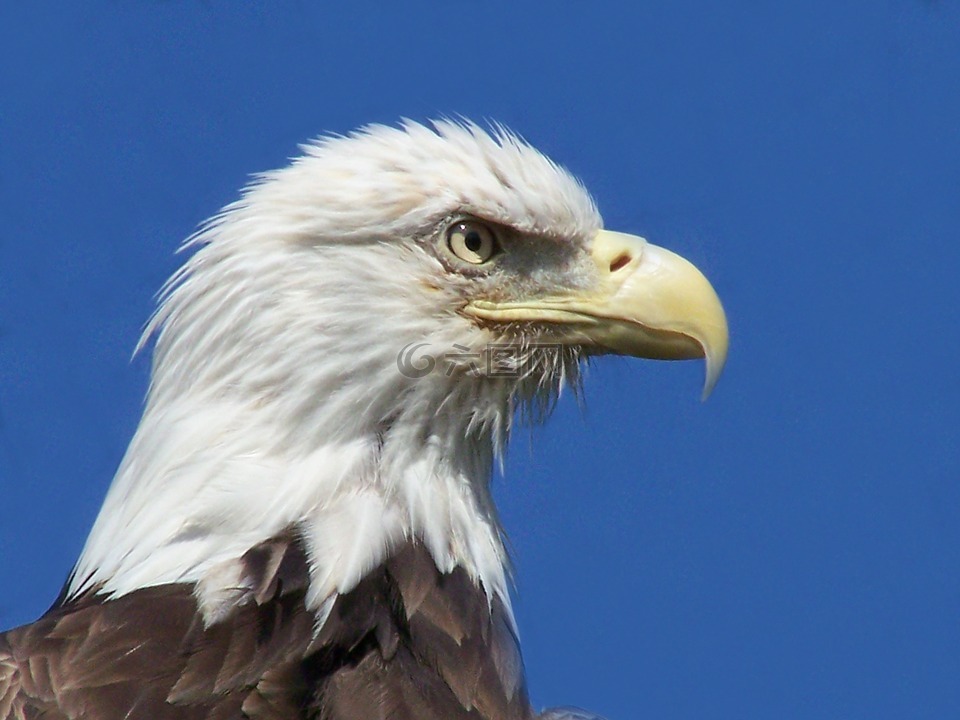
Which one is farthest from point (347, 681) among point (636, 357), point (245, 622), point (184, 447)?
point (636, 357)

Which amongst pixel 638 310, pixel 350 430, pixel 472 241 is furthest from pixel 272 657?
pixel 638 310

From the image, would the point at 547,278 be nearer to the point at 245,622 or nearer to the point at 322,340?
the point at 322,340

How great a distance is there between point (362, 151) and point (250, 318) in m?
0.64

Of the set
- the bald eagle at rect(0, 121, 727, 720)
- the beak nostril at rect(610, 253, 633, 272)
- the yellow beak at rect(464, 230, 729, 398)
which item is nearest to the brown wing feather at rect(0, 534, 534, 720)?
the bald eagle at rect(0, 121, 727, 720)

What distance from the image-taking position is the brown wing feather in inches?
170

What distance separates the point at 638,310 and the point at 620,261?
0.66 feet

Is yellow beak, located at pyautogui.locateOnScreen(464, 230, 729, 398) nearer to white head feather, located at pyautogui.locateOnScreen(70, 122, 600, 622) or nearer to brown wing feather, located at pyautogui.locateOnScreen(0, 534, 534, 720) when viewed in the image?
white head feather, located at pyautogui.locateOnScreen(70, 122, 600, 622)

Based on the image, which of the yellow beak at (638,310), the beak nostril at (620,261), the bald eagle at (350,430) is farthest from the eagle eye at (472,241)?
the beak nostril at (620,261)

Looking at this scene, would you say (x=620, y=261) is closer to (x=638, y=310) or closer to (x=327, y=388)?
(x=638, y=310)

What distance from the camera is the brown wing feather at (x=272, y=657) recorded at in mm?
4312

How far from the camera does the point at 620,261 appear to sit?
5.18 m

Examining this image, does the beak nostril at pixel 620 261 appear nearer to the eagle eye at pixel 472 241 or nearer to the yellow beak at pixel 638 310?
the yellow beak at pixel 638 310

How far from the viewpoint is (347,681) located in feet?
14.6

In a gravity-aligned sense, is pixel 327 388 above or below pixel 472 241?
below
